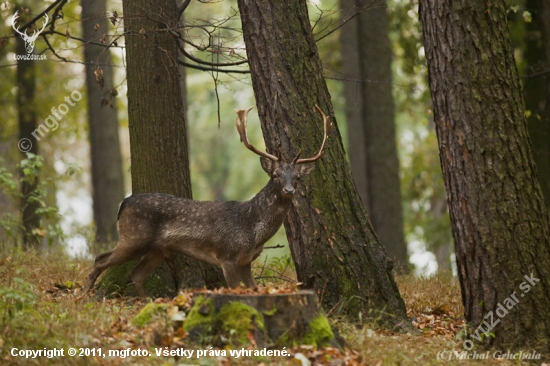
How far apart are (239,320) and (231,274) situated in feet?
7.95

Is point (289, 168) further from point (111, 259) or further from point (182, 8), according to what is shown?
point (182, 8)

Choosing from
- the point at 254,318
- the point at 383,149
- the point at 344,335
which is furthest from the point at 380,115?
the point at 254,318

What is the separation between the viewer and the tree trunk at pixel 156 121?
9.69m

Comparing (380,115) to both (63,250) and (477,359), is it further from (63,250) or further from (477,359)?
(477,359)

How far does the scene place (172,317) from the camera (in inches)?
258

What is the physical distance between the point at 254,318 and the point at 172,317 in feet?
2.28

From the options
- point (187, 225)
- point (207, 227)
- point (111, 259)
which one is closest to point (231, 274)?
point (207, 227)

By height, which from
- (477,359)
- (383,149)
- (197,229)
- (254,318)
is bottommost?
(477,359)

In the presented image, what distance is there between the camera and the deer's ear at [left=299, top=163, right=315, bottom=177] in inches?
334

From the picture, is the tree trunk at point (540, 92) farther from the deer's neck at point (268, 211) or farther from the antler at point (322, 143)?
the deer's neck at point (268, 211)

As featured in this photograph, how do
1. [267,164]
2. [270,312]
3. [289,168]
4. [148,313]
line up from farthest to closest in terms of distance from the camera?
[267,164], [289,168], [148,313], [270,312]

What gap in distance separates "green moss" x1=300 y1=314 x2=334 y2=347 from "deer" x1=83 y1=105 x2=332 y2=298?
2.19 meters

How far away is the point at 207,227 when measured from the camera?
909cm

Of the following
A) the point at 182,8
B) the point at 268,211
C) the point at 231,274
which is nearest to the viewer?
the point at 231,274
